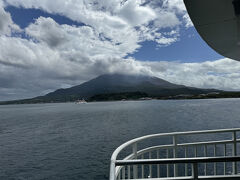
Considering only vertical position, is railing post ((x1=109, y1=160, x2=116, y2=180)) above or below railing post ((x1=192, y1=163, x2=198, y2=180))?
above

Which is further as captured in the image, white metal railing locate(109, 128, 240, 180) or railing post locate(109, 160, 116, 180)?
white metal railing locate(109, 128, 240, 180)

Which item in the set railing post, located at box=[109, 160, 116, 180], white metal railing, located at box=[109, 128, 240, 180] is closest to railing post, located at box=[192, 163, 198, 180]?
white metal railing, located at box=[109, 128, 240, 180]

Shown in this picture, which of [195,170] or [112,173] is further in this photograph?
[195,170]

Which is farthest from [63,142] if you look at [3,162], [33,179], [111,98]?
[111,98]

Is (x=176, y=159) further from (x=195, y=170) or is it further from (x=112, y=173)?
(x=112, y=173)

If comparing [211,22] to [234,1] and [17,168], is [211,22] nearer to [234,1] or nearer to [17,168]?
[234,1]

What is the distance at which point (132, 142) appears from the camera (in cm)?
250

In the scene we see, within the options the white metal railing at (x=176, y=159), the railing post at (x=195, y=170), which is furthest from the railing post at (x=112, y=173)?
the railing post at (x=195, y=170)

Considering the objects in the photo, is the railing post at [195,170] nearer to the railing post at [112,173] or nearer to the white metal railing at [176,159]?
the white metal railing at [176,159]

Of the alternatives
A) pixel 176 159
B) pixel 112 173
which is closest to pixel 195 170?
pixel 176 159

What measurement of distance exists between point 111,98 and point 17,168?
526 feet

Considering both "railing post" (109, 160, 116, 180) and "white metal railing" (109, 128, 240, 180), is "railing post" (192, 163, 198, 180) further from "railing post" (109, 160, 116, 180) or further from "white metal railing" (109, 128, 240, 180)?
"railing post" (109, 160, 116, 180)

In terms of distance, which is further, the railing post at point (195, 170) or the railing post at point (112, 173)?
the railing post at point (195, 170)

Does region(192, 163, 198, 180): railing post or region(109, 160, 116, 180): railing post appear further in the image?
region(192, 163, 198, 180): railing post
